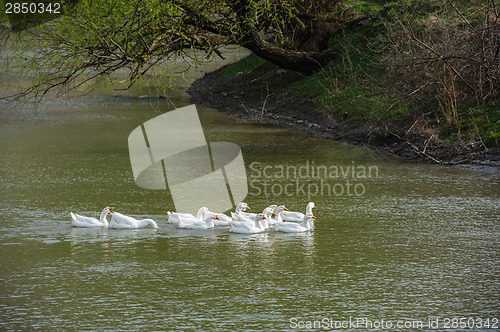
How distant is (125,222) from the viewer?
13422 mm

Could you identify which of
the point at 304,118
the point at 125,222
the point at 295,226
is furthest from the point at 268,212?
the point at 304,118

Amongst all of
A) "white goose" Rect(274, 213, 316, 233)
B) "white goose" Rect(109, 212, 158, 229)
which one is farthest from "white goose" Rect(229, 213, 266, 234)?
"white goose" Rect(109, 212, 158, 229)

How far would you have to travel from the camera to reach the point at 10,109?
109ft

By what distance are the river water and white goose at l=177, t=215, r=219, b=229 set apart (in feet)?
0.53

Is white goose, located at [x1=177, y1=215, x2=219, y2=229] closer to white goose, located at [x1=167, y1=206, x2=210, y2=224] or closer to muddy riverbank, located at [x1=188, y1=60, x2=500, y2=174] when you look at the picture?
white goose, located at [x1=167, y1=206, x2=210, y2=224]

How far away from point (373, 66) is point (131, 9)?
10145mm

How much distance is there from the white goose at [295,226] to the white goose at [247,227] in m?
0.32

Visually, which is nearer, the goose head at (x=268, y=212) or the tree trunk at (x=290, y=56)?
the goose head at (x=268, y=212)

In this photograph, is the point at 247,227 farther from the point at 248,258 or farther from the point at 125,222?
the point at 125,222

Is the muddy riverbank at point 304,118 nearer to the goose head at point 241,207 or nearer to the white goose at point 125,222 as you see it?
the goose head at point 241,207

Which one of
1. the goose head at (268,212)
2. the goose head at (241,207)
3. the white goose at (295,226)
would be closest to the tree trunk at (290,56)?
the goose head at (241,207)

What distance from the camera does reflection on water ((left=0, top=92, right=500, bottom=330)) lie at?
960 centimetres

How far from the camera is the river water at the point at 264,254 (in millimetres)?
9547

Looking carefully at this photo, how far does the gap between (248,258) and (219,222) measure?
2.09 meters
